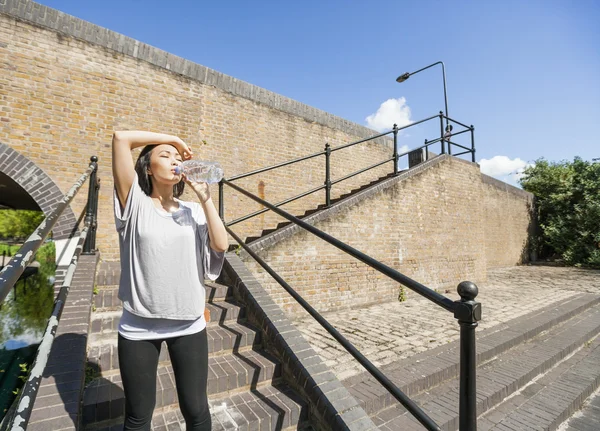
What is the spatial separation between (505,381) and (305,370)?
7.35 feet

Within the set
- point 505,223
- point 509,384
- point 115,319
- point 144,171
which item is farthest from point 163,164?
point 505,223

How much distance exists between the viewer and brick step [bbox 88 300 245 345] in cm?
247

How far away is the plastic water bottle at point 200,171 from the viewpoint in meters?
1.54

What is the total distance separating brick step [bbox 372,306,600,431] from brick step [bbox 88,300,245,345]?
1.51 meters

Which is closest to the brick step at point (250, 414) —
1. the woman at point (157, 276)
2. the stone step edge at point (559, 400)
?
the woman at point (157, 276)

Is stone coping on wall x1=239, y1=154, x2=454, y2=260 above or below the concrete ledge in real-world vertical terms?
above

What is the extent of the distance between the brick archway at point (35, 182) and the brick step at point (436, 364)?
4.32 m

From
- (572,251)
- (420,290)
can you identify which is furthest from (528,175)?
(420,290)

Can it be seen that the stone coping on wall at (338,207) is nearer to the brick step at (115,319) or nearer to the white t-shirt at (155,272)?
the brick step at (115,319)

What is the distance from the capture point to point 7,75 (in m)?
4.30

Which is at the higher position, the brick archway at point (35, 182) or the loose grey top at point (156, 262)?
the brick archway at point (35, 182)

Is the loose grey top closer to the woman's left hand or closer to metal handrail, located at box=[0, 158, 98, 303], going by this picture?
the woman's left hand

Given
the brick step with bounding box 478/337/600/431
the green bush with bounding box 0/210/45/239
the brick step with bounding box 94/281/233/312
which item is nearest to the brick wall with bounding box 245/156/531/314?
the brick step with bounding box 94/281/233/312

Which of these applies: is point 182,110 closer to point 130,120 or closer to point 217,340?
point 130,120
